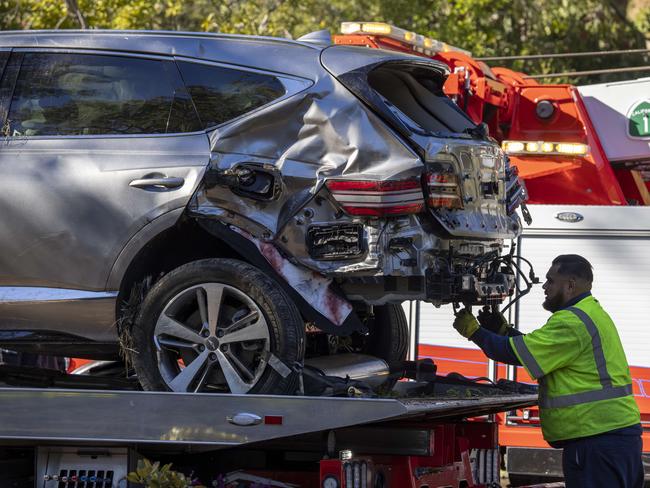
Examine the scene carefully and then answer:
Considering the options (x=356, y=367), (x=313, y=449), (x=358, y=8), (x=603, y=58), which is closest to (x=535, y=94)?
(x=356, y=367)

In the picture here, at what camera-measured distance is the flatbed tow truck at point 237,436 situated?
15.6ft

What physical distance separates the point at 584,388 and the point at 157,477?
212 cm

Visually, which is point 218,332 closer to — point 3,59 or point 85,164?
point 85,164

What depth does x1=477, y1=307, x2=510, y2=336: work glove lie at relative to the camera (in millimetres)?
6281

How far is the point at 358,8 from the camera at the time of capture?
1841 centimetres

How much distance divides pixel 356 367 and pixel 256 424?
1.50 meters

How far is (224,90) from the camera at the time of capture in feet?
18.2

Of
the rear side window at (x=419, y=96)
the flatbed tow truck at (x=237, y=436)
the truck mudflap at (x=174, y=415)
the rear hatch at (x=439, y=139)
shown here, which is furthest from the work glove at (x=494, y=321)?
the truck mudflap at (x=174, y=415)

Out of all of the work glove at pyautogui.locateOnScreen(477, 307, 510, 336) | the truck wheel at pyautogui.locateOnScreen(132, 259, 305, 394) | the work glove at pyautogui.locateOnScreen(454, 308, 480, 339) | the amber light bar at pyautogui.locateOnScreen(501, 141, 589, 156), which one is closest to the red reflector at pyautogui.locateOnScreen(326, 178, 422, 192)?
the truck wheel at pyautogui.locateOnScreen(132, 259, 305, 394)

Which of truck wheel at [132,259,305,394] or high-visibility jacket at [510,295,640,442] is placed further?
high-visibility jacket at [510,295,640,442]

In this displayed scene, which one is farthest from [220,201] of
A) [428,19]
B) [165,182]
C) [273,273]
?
[428,19]

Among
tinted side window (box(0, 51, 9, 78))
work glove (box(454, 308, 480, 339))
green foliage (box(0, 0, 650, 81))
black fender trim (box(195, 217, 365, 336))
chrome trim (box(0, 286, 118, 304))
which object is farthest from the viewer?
green foliage (box(0, 0, 650, 81))

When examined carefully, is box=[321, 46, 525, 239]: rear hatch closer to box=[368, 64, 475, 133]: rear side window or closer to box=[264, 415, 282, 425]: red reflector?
box=[368, 64, 475, 133]: rear side window

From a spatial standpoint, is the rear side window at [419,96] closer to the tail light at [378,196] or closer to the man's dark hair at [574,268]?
the tail light at [378,196]
